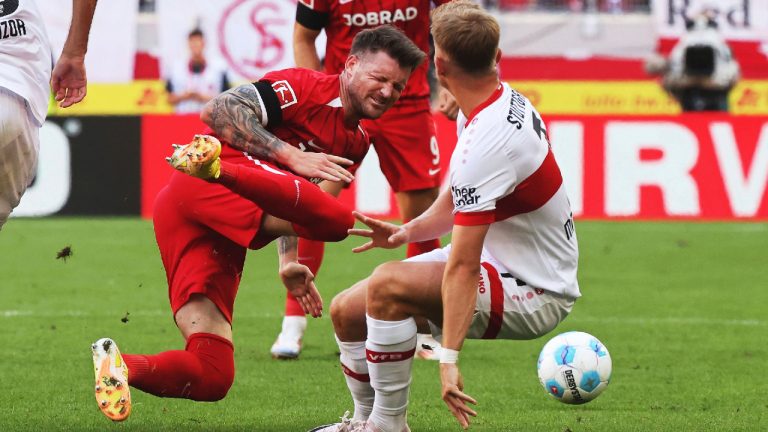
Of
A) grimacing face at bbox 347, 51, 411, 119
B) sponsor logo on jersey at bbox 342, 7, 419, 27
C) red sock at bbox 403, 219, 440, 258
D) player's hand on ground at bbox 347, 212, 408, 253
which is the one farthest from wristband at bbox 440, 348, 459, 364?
sponsor logo on jersey at bbox 342, 7, 419, 27

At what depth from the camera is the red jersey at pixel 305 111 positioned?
17.0ft

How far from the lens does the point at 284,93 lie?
5.19 metres

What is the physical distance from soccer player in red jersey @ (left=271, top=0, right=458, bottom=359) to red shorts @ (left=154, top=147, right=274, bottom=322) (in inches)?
72.6

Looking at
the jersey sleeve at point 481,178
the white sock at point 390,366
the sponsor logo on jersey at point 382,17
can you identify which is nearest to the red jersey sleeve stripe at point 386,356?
the white sock at point 390,366

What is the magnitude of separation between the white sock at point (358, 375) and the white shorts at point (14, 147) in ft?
4.33

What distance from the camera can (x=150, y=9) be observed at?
2281 cm

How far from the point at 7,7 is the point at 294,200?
1183 mm

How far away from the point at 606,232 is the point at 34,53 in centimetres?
978

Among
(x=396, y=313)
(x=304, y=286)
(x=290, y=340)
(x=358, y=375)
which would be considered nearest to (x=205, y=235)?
(x=304, y=286)

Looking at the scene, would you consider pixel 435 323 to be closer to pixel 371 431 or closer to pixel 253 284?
pixel 371 431

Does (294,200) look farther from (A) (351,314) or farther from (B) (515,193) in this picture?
(B) (515,193)

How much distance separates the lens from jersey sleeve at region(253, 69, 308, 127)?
5.13 metres

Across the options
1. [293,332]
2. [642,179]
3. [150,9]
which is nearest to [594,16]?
[150,9]

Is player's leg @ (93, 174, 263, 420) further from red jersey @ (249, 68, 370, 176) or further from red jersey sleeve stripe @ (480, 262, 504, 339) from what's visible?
red jersey sleeve stripe @ (480, 262, 504, 339)
